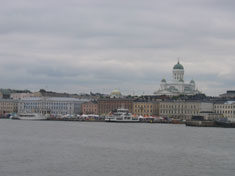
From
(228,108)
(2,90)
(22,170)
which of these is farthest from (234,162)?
(2,90)

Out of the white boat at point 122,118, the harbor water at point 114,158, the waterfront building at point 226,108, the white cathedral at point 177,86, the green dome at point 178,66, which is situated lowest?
the harbor water at point 114,158

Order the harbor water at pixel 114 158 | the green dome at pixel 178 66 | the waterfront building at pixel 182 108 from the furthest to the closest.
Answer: the green dome at pixel 178 66 < the waterfront building at pixel 182 108 < the harbor water at pixel 114 158

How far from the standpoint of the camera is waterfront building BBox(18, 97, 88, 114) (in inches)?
4279

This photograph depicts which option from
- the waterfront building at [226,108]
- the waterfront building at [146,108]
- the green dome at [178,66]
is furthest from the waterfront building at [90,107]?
the green dome at [178,66]

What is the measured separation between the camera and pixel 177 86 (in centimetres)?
12106

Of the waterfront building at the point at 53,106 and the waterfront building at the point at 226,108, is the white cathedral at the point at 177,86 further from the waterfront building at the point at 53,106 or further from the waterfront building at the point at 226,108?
the waterfront building at the point at 226,108

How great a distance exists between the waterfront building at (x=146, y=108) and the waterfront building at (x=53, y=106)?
621 inches

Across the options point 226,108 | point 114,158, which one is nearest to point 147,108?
point 226,108

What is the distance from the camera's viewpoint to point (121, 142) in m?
36.6

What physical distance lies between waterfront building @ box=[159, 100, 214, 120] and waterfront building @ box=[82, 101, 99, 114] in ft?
45.8

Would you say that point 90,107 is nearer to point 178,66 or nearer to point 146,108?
→ point 146,108

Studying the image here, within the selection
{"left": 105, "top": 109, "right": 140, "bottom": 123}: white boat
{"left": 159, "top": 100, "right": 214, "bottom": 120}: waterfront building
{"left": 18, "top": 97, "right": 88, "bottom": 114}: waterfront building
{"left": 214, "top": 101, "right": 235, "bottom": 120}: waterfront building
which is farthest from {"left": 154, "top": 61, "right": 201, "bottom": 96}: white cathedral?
{"left": 105, "top": 109, "right": 140, "bottom": 123}: white boat

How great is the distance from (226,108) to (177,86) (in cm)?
3285

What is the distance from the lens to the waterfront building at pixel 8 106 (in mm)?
114438
